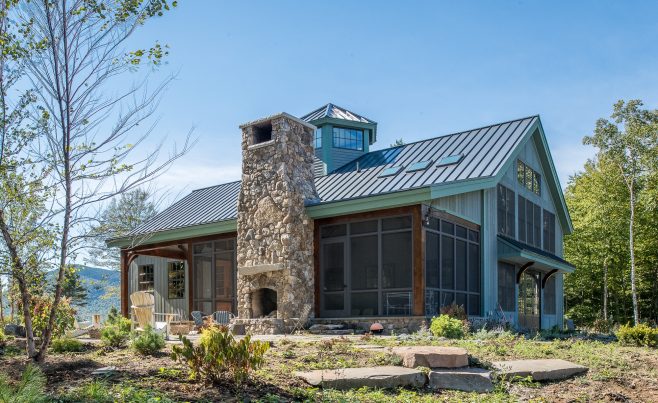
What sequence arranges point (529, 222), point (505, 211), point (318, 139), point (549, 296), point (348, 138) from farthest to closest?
Result: point (549, 296) → point (348, 138) → point (318, 139) → point (529, 222) → point (505, 211)

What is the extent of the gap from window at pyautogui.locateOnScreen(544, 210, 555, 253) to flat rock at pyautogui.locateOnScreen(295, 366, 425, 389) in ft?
49.8

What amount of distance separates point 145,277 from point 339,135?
26.3 feet

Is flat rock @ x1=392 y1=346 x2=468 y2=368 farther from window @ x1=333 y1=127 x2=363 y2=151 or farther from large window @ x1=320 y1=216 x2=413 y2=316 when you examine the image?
window @ x1=333 y1=127 x2=363 y2=151

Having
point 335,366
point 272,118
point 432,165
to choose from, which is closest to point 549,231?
point 432,165

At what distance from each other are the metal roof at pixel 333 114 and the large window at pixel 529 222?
5.48m

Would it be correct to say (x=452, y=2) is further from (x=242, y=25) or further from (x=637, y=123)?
(x=637, y=123)

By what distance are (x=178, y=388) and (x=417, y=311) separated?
8.02 meters

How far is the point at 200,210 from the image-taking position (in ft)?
63.5

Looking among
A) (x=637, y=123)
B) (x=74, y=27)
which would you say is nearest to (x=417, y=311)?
(x=74, y=27)

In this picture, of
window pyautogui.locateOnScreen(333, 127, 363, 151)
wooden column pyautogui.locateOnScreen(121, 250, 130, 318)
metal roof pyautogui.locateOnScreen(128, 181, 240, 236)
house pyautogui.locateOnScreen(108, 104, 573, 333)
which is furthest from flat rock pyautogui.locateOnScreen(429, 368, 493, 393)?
wooden column pyautogui.locateOnScreen(121, 250, 130, 318)

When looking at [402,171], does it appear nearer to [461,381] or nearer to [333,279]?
[333,279]

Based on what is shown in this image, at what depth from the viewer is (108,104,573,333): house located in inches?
549

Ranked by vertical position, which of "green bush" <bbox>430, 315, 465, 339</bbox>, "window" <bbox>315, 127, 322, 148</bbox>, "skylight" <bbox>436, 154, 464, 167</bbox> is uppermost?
"window" <bbox>315, 127, 322, 148</bbox>

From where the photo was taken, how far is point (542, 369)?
743cm
